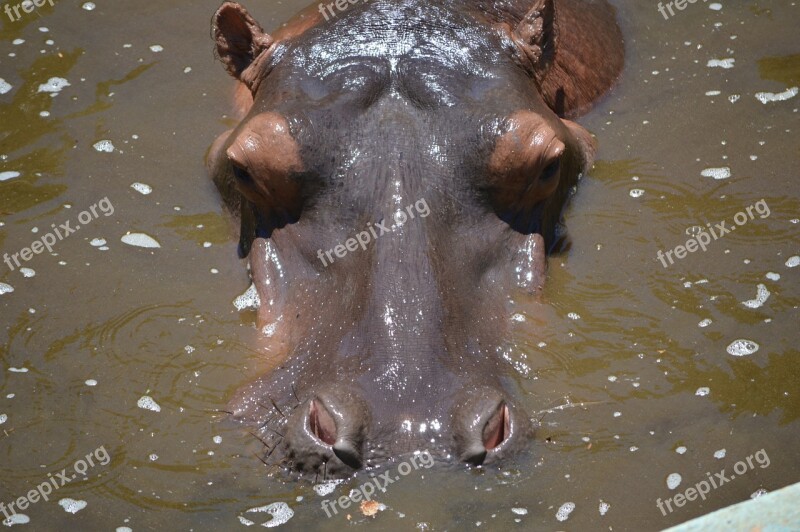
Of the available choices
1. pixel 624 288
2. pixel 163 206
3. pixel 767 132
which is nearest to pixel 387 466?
pixel 624 288

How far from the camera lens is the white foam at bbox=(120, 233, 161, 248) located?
7191mm

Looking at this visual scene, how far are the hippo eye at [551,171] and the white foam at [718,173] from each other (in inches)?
71.0

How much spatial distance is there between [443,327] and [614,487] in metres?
1.12

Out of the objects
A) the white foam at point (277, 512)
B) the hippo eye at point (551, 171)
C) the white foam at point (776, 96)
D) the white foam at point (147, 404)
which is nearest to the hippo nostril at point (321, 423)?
the white foam at point (277, 512)

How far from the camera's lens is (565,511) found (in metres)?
5.15

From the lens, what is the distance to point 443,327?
5.47 metres

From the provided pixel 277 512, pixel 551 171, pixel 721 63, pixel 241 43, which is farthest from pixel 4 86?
pixel 721 63

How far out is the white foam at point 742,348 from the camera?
242 inches

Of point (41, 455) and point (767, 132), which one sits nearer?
point (41, 455)

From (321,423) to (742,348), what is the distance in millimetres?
2558

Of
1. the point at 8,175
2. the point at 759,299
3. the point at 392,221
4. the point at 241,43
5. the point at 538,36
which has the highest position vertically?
the point at 241,43

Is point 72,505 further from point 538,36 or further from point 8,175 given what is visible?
point 538,36

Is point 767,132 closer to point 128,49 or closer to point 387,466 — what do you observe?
point 387,466

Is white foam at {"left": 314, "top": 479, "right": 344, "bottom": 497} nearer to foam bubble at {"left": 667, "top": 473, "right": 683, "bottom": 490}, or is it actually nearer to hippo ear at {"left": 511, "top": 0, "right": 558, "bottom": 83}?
foam bubble at {"left": 667, "top": 473, "right": 683, "bottom": 490}
